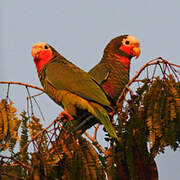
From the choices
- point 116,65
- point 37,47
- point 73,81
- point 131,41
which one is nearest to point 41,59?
point 37,47

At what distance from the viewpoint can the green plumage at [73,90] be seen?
303 cm

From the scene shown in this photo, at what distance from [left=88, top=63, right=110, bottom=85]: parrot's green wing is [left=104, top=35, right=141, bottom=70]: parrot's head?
28 centimetres

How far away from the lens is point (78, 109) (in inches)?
125

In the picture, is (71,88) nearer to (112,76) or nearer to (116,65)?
(112,76)

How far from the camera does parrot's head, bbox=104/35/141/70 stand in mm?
4281

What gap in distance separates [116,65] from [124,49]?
350mm

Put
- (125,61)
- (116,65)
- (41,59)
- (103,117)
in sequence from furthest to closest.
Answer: (125,61) < (116,65) < (41,59) < (103,117)

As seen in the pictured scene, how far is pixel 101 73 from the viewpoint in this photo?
3.86m

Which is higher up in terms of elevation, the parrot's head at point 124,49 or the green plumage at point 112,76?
the parrot's head at point 124,49

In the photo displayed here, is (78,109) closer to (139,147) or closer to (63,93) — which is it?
(63,93)

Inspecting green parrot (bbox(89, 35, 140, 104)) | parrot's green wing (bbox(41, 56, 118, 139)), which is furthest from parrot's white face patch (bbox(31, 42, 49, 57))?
green parrot (bbox(89, 35, 140, 104))

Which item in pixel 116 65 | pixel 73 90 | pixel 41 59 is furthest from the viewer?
pixel 116 65

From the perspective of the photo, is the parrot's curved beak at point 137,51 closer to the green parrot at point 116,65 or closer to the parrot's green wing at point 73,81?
the green parrot at point 116,65

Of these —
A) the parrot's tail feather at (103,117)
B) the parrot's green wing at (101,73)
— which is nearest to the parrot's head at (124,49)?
the parrot's green wing at (101,73)
